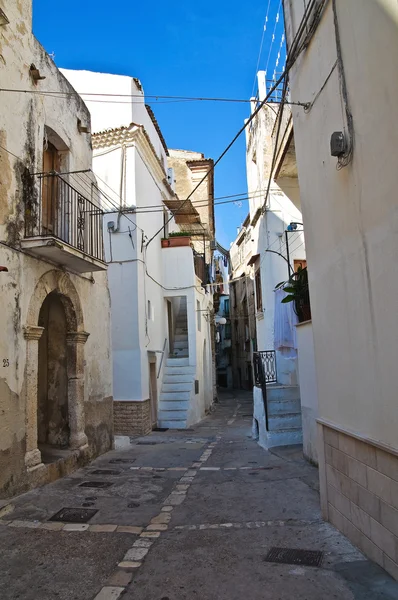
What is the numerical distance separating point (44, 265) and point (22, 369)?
1.81 meters

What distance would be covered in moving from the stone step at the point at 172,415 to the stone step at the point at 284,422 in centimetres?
573

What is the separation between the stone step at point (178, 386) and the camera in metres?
16.3

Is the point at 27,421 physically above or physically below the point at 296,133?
below

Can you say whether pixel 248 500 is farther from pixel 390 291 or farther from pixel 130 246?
pixel 130 246

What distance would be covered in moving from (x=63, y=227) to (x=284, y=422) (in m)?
6.42

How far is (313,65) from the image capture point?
502 centimetres

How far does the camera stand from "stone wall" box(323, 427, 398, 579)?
11.3 feet

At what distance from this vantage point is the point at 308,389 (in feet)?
26.4

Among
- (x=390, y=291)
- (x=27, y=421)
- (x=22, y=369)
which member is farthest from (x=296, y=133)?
(x=27, y=421)

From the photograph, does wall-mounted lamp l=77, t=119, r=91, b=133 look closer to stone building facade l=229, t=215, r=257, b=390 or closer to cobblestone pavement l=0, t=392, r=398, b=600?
cobblestone pavement l=0, t=392, r=398, b=600

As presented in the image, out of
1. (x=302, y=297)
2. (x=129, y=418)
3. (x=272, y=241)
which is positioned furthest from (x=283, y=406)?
(x=272, y=241)

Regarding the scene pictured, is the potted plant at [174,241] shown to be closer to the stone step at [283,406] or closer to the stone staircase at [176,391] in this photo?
the stone staircase at [176,391]

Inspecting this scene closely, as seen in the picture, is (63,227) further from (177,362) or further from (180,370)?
(177,362)

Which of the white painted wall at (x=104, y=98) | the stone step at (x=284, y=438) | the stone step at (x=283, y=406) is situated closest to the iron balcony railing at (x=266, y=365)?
the stone step at (x=283, y=406)
